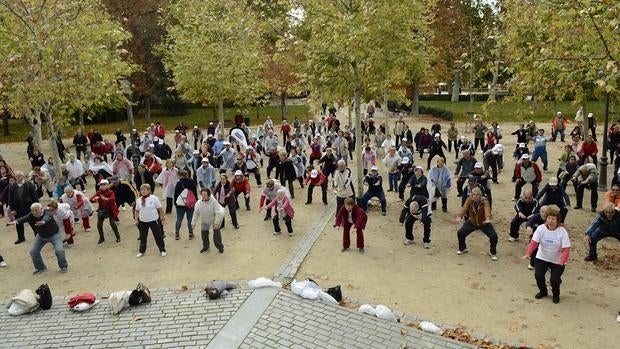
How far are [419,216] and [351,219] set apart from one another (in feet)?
5.02

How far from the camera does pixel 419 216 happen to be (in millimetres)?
11195

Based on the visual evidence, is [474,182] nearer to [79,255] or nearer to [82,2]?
[79,255]

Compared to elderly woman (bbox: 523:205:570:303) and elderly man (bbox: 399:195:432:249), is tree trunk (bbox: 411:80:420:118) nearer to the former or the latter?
elderly man (bbox: 399:195:432:249)

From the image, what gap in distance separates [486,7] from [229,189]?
38.9 metres

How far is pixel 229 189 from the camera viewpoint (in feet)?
43.5

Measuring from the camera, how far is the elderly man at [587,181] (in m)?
13.0

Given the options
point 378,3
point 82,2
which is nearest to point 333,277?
point 378,3

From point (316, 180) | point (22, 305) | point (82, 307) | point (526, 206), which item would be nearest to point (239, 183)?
point (316, 180)

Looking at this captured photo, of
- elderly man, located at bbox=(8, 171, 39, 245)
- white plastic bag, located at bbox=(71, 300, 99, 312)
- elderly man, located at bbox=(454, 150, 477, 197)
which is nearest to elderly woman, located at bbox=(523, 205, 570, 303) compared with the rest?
elderly man, located at bbox=(454, 150, 477, 197)

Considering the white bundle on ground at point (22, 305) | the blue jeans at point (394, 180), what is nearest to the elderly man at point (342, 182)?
the blue jeans at point (394, 180)

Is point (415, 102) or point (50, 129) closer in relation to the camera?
point (50, 129)

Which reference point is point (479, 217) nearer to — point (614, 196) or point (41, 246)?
point (614, 196)

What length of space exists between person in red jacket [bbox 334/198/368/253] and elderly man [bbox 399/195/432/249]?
42.3 inches

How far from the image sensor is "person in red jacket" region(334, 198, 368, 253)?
10.7 meters
